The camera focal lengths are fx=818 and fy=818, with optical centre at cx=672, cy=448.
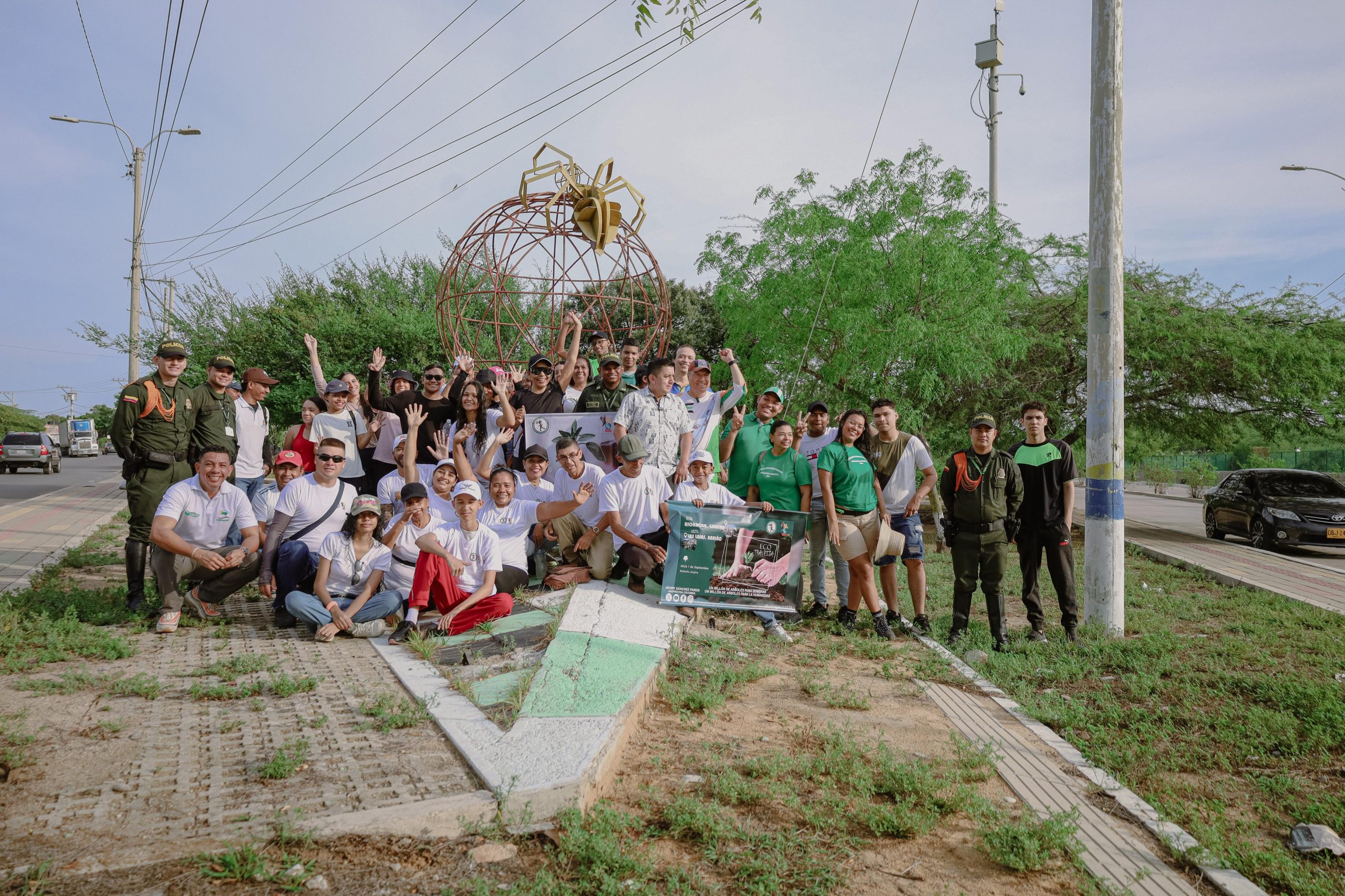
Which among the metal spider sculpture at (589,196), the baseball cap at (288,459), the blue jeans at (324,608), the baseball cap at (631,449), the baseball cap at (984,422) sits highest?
the metal spider sculpture at (589,196)

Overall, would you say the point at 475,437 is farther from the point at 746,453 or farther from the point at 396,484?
the point at 746,453

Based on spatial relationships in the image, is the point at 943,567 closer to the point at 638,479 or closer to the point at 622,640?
the point at 638,479

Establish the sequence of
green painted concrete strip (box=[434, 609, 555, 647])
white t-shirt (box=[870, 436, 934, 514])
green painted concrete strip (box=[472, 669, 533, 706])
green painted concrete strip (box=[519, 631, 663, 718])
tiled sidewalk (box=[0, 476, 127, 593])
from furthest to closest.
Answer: tiled sidewalk (box=[0, 476, 127, 593]) < white t-shirt (box=[870, 436, 934, 514]) < green painted concrete strip (box=[434, 609, 555, 647]) < green painted concrete strip (box=[472, 669, 533, 706]) < green painted concrete strip (box=[519, 631, 663, 718])

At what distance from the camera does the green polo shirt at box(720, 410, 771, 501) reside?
25.5ft

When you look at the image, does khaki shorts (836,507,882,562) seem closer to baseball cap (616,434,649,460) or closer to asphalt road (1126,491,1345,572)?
baseball cap (616,434,649,460)

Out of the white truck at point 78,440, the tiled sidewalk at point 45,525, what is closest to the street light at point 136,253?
the tiled sidewalk at point 45,525

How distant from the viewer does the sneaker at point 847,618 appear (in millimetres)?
7117

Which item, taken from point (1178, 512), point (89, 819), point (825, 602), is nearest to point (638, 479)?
point (825, 602)

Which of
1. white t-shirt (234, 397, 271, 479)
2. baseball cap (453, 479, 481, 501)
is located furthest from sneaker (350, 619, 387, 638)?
white t-shirt (234, 397, 271, 479)

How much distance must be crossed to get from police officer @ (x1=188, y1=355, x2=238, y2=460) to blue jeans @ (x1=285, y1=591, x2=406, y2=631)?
1.81 m

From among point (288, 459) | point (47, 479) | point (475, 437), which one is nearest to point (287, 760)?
point (288, 459)

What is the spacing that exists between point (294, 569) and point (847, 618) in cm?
461

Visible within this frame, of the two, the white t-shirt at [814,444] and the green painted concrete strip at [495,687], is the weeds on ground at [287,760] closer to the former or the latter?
the green painted concrete strip at [495,687]

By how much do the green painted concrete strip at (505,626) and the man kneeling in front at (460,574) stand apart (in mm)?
67
